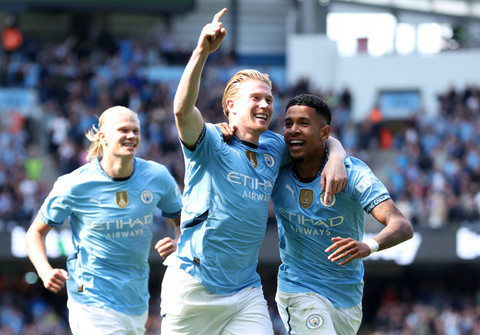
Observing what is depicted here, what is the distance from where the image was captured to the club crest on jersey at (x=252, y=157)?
5.61m

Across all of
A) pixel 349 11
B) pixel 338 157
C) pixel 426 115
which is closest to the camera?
pixel 338 157

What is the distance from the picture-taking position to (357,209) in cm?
589

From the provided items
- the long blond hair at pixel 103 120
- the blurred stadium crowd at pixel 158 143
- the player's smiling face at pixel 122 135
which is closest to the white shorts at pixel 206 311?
the player's smiling face at pixel 122 135

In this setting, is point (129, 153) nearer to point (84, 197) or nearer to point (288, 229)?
point (84, 197)

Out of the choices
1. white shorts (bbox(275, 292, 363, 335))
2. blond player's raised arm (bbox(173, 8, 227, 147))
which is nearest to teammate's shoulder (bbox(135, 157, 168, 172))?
white shorts (bbox(275, 292, 363, 335))

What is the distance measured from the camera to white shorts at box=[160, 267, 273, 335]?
5.51 meters

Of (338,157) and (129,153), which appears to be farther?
(129,153)

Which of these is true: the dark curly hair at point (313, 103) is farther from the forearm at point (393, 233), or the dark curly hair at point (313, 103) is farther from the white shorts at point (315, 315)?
the white shorts at point (315, 315)

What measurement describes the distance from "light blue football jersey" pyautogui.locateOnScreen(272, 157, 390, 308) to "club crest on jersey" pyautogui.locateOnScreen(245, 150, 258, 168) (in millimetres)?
427

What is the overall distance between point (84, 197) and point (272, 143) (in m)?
1.67

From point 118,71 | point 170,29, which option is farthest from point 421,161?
point 170,29

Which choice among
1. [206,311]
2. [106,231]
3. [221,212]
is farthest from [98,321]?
[221,212]

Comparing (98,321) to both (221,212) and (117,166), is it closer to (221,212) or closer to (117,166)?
(117,166)

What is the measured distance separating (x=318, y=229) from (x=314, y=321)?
637mm
